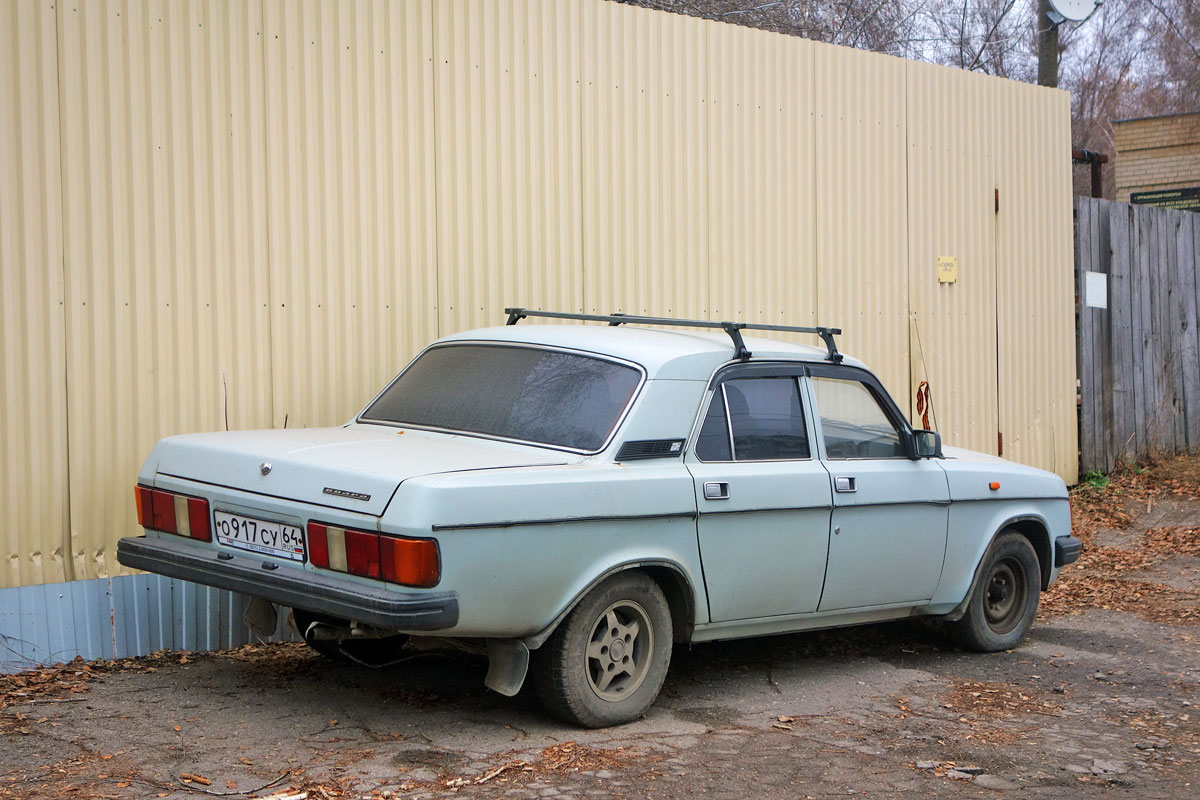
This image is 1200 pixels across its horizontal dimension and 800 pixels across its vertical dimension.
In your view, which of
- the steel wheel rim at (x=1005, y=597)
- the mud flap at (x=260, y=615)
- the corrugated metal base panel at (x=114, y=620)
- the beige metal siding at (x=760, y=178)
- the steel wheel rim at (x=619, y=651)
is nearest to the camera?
the steel wheel rim at (x=619, y=651)

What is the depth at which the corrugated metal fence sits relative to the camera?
20.2ft

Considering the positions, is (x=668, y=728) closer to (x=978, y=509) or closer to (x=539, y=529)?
(x=539, y=529)

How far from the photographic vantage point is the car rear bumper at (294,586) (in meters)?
4.52

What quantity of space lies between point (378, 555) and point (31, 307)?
8.36ft

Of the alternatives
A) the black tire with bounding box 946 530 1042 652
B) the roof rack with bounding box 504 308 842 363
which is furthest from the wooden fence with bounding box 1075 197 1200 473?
the roof rack with bounding box 504 308 842 363

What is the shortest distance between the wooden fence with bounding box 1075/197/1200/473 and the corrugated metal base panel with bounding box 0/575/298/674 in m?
8.37

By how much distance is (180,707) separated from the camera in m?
5.39

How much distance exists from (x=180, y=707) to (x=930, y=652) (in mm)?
3944

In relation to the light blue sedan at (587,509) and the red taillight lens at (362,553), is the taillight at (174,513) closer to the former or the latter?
the light blue sedan at (587,509)

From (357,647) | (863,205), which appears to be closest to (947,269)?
(863,205)

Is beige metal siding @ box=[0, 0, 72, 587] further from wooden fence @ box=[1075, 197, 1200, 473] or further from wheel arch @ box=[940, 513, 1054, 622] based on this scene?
wooden fence @ box=[1075, 197, 1200, 473]

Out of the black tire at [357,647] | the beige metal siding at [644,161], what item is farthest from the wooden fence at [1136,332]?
the black tire at [357,647]

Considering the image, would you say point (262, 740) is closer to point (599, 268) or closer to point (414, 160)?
point (414, 160)

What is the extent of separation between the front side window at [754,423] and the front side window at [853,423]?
0.18m
